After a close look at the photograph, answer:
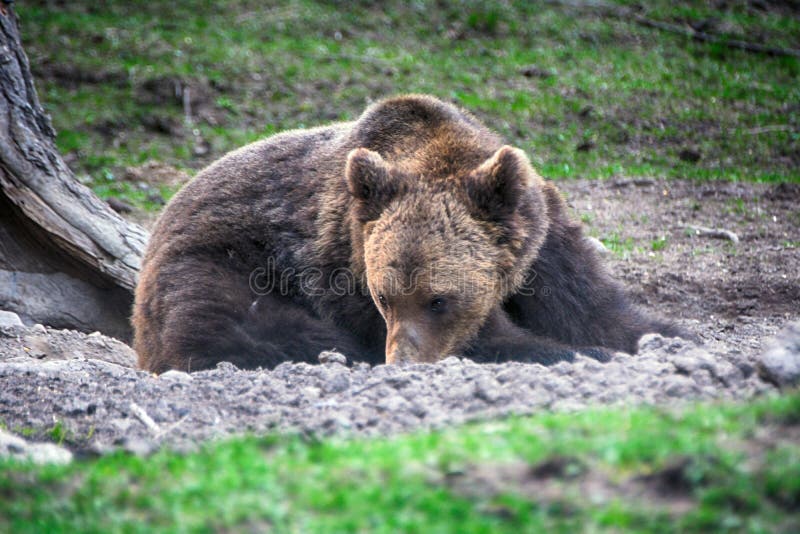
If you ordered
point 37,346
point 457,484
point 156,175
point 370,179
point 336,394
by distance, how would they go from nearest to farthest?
point 457,484 → point 336,394 → point 370,179 → point 37,346 → point 156,175

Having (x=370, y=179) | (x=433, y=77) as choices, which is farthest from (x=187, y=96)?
(x=370, y=179)

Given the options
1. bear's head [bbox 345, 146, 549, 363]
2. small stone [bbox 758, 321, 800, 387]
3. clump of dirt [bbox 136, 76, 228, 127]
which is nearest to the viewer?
small stone [bbox 758, 321, 800, 387]

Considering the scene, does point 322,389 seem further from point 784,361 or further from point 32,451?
point 784,361

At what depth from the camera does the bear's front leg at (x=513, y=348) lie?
585 cm

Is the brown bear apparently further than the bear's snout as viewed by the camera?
Yes

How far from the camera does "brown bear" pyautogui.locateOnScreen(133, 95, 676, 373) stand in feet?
18.6

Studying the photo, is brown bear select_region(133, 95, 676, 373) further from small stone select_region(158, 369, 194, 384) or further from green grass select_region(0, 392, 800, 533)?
green grass select_region(0, 392, 800, 533)

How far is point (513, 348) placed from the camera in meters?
Answer: 6.00

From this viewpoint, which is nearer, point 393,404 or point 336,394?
point 393,404

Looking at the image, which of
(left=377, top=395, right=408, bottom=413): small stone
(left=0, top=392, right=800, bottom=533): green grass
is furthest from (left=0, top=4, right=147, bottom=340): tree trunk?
(left=0, top=392, right=800, bottom=533): green grass

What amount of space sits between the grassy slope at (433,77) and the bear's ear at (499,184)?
617 centimetres

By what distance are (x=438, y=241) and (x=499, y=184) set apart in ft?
1.76

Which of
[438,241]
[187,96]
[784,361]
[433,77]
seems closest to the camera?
[784,361]

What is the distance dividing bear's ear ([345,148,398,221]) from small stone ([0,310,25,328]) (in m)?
3.43
